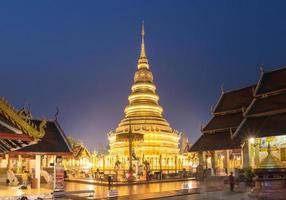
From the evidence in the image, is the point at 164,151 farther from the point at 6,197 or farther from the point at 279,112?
the point at 6,197

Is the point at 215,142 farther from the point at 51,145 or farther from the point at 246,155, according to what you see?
the point at 51,145

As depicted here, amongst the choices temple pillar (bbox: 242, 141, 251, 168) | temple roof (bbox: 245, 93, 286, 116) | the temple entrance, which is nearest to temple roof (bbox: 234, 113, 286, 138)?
temple roof (bbox: 245, 93, 286, 116)

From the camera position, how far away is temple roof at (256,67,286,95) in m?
27.8

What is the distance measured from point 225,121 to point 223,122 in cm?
20

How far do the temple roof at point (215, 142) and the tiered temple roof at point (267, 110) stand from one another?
2353 millimetres

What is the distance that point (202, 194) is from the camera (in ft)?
64.2

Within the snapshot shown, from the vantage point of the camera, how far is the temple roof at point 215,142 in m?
28.6

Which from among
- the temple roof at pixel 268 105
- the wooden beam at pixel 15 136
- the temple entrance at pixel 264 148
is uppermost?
the temple roof at pixel 268 105

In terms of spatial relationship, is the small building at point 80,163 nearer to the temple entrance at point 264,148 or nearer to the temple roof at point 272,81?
the temple entrance at point 264,148

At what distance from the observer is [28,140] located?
31.4 ft

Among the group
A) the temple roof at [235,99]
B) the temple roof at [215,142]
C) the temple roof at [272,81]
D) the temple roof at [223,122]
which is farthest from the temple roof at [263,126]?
the temple roof at [235,99]

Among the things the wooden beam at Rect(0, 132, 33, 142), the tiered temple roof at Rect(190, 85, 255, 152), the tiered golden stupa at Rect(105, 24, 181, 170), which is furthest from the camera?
the tiered golden stupa at Rect(105, 24, 181, 170)

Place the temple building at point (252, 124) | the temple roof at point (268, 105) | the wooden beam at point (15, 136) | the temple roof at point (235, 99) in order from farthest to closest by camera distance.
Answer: the temple roof at point (235, 99), the temple roof at point (268, 105), the temple building at point (252, 124), the wooden beam at point (15, 136)

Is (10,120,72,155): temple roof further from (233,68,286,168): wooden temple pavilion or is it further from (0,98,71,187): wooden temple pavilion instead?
(233,68,286,168): wooden temple pavilion
